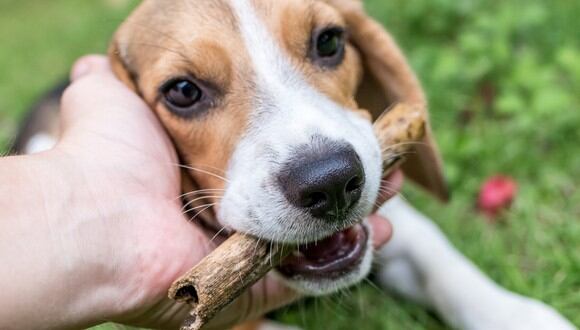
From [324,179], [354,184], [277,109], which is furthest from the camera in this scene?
[277,109]

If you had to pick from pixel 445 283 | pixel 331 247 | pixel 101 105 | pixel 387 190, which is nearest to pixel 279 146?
pixel 331 247

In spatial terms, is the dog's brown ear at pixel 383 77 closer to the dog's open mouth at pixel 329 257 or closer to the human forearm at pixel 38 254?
the dog's open mouth at pixel 329 257

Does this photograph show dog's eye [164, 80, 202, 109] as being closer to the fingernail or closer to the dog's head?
the dog's head

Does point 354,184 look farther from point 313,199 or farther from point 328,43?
point 328,43

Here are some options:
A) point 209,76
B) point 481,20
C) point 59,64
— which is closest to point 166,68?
point 209,76

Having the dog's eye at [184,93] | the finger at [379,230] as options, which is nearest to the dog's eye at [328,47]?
the dog's eye at [184,93]

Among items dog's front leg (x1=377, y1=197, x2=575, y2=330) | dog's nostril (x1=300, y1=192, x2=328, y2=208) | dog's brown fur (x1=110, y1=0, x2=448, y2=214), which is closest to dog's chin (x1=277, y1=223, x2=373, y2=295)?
dog's nostril (x1=300, y1=192, x2=328, y2=208)
